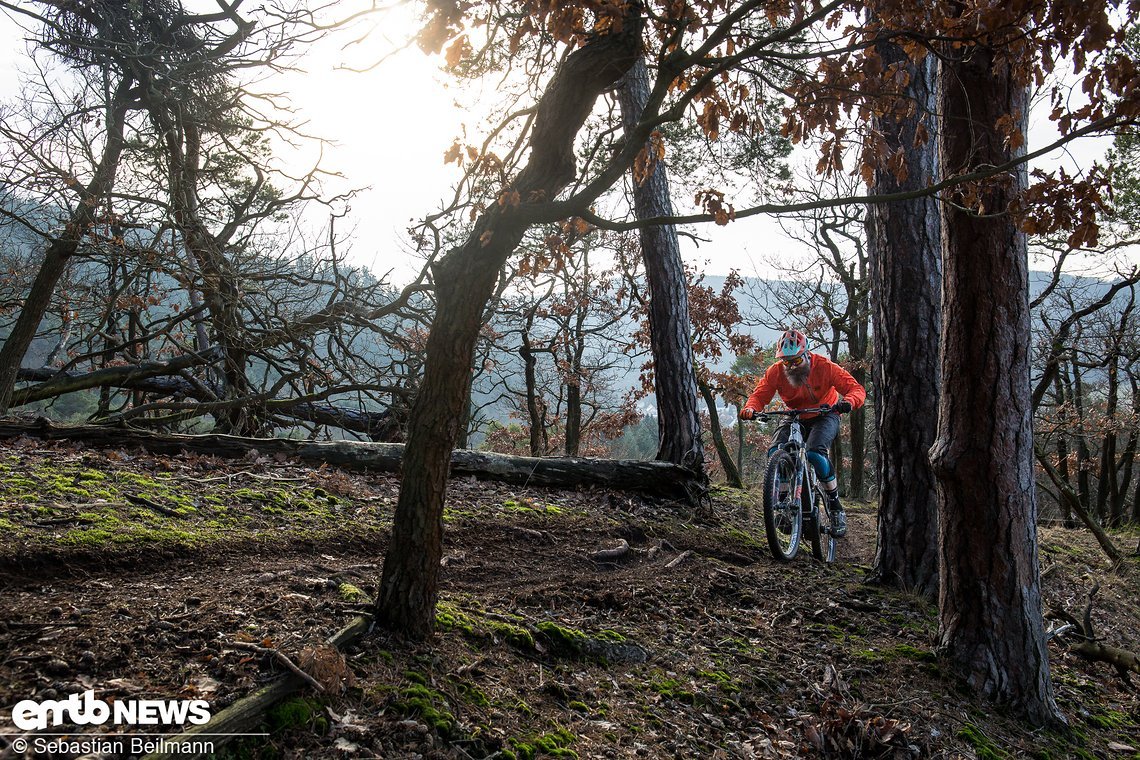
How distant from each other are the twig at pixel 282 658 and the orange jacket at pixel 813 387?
17.8ft

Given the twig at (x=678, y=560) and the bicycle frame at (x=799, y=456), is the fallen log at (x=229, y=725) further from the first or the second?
the bicycle frame at (x=799, y=456)

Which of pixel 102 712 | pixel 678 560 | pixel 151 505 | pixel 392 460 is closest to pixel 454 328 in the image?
pixel 102 712

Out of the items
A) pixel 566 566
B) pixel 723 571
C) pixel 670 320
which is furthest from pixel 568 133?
pixel 670 320

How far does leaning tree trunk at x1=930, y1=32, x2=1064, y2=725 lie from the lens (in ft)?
14.3

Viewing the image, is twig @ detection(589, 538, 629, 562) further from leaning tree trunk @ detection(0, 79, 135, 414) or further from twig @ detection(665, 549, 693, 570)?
leaning tree trunk @ detection(0, 79, 135, 414)

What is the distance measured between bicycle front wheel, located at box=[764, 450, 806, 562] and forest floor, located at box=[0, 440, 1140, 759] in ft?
0.65

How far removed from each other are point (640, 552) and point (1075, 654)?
3.71 m

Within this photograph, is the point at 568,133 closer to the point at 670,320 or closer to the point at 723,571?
the point at 723,571

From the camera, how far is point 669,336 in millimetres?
9117

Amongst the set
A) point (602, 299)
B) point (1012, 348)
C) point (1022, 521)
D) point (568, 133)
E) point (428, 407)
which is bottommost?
point (1022, 521)

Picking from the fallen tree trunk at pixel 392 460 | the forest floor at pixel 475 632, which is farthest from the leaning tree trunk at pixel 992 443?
the fallen tree trunk at pixel 392 460

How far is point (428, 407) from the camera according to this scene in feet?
10.5

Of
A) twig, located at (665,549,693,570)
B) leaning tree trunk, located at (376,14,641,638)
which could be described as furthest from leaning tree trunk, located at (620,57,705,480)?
leaning tree trunk, located at (376,14,641,638)

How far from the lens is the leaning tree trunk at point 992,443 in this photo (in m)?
4.36
